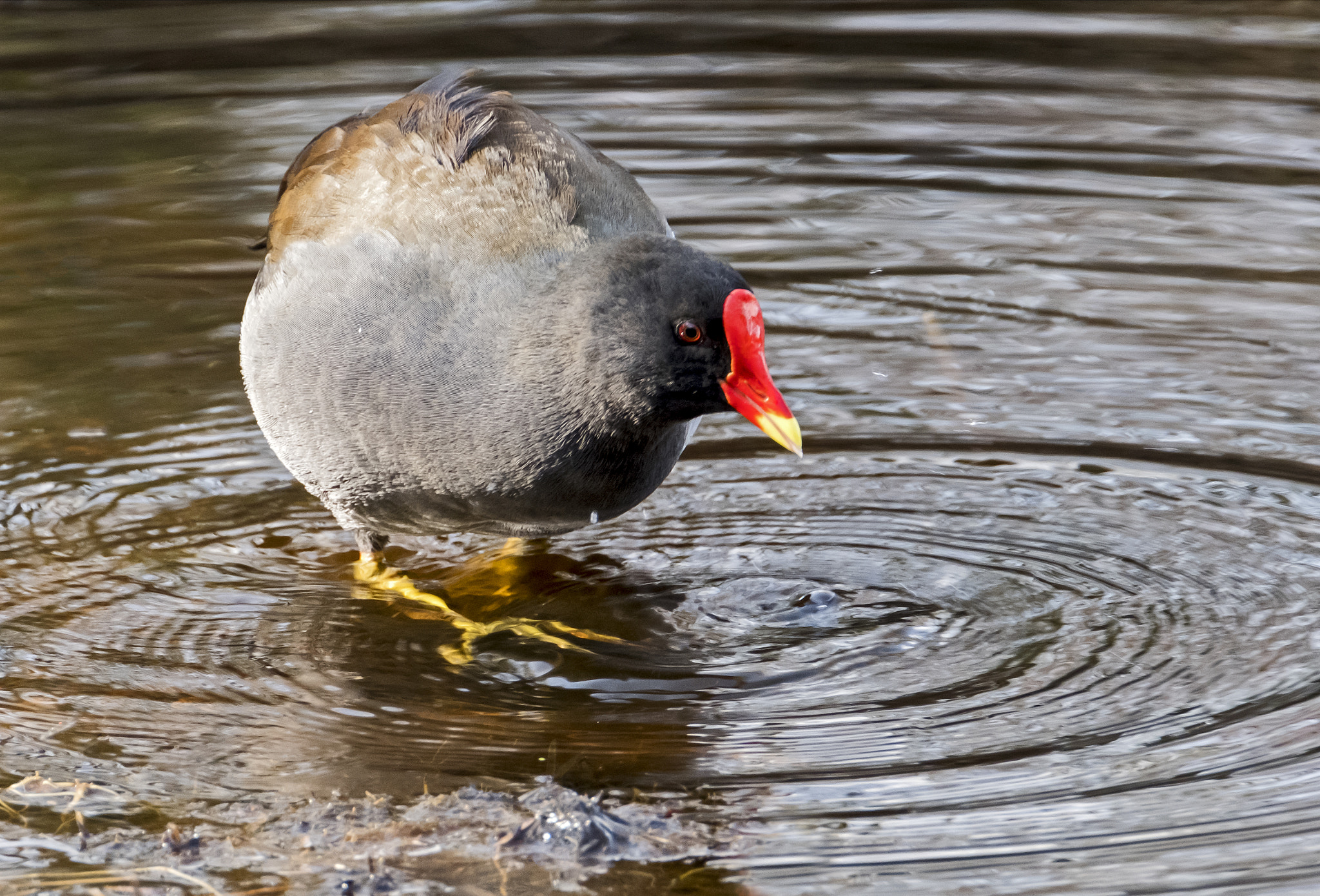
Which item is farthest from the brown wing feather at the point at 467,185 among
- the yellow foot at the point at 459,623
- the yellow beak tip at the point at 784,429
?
the yellow foot at the point at 459,623

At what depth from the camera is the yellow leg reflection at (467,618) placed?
4199 millimetres

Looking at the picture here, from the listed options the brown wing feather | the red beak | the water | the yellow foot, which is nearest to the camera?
the water

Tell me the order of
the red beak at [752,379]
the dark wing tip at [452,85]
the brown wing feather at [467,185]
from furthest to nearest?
the dark wing tip at [452,85] → the brown wing feather at [467,185] → the red beak at [752,379]

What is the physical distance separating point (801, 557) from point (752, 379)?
95cm

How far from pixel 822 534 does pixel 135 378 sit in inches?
106

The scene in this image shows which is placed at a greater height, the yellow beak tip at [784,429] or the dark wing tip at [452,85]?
the dark wing tip at [452,85]

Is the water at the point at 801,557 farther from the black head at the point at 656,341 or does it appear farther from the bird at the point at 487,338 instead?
the black head at the point at 656,341

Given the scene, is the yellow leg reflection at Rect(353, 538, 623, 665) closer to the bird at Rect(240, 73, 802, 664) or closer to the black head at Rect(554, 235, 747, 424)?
the bird at Rect(240, 73, 802, 664)

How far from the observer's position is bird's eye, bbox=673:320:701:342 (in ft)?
11.9

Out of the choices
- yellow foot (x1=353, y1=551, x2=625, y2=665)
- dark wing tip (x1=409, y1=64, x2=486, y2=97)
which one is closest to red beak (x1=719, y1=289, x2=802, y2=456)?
yellow foot (x1=353, y1=551, x2=625, y2=665)

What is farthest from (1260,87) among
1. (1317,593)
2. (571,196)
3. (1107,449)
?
(571,196)

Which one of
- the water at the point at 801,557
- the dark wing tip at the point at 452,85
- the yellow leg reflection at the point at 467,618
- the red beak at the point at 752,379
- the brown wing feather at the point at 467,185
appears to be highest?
the dark wing tip at the point at 452,85

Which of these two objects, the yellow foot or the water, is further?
the yellow foot

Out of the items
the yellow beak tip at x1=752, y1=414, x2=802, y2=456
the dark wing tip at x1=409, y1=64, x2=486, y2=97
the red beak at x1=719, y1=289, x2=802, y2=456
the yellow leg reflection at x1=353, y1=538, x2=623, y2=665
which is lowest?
the yellow leg reflection at x1=353, y1=538, x2=623, y2=665
